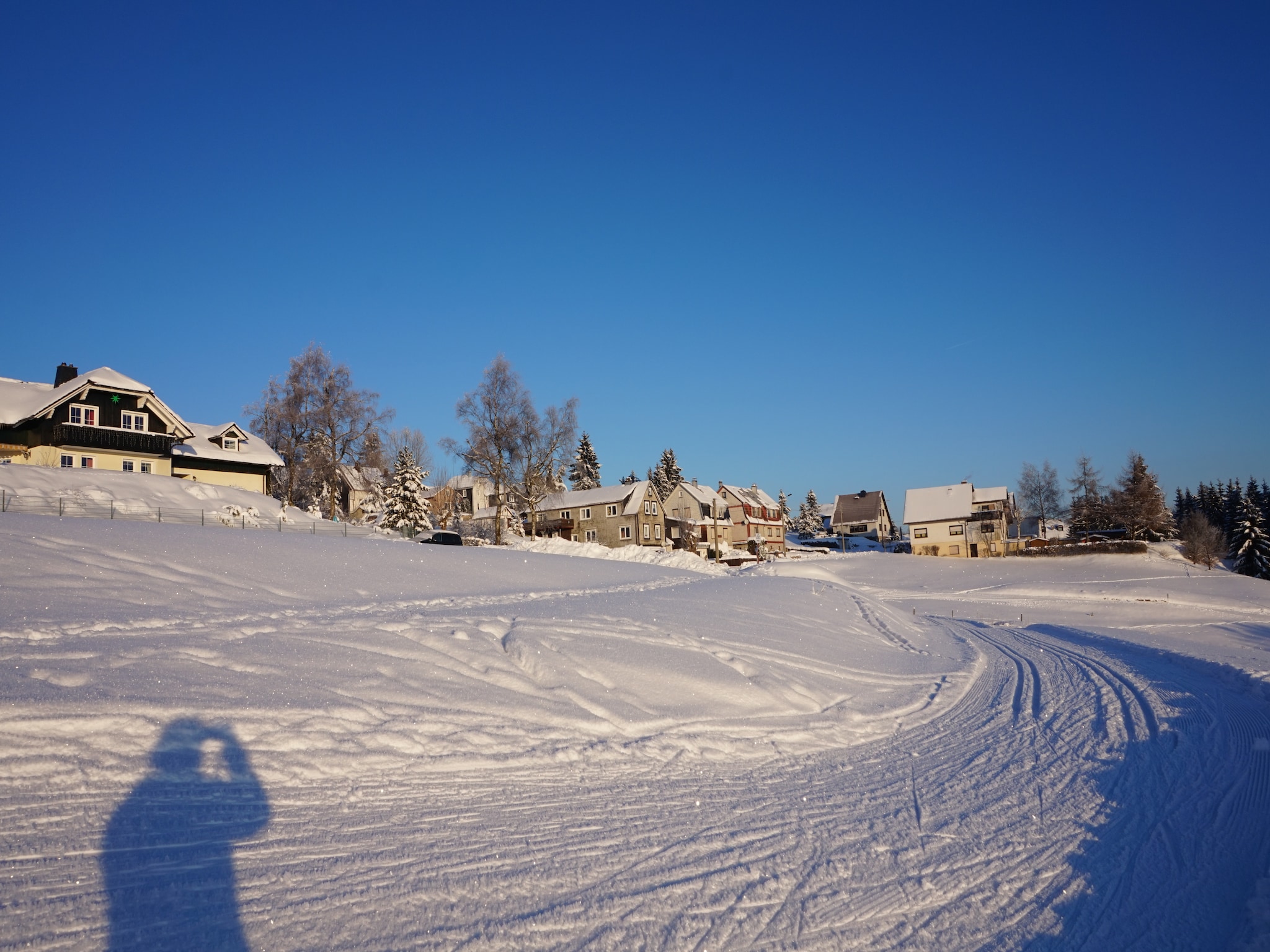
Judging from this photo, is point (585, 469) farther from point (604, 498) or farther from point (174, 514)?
point (174, 514)

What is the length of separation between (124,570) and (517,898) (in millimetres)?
14672

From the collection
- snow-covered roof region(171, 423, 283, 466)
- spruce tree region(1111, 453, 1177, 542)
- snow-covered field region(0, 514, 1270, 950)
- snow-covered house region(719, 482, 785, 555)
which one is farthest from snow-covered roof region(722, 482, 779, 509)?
snow-covered field region(0, 514, 1270, 950)

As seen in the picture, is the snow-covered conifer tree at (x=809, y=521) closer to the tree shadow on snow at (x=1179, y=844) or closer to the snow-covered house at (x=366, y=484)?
the snow-covered house at (x=366, y=484)

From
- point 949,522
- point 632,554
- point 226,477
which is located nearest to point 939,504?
point 949,522

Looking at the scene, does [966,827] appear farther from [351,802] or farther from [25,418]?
[25,418]

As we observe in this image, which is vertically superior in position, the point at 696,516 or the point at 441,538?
the point at 696,516

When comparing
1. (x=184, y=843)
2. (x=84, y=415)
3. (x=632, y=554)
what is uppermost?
(x=84, y=415)

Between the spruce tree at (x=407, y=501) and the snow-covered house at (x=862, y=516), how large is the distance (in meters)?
56.6

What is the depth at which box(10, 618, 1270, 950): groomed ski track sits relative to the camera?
171 inches

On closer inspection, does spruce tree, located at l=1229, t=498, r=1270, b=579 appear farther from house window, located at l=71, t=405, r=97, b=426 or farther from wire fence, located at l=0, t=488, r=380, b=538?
house window, located at l=71, t=405, r=97, b=426

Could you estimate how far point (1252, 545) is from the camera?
6122 centimetres

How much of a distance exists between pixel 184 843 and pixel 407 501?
176 ft

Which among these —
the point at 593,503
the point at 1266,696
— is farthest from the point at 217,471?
the point at 1266,696

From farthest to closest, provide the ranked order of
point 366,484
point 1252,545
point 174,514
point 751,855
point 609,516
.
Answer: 1. point 609,516
2. point 1252,545
3. point 366,484
4. point 174,514
5. point 751,855
